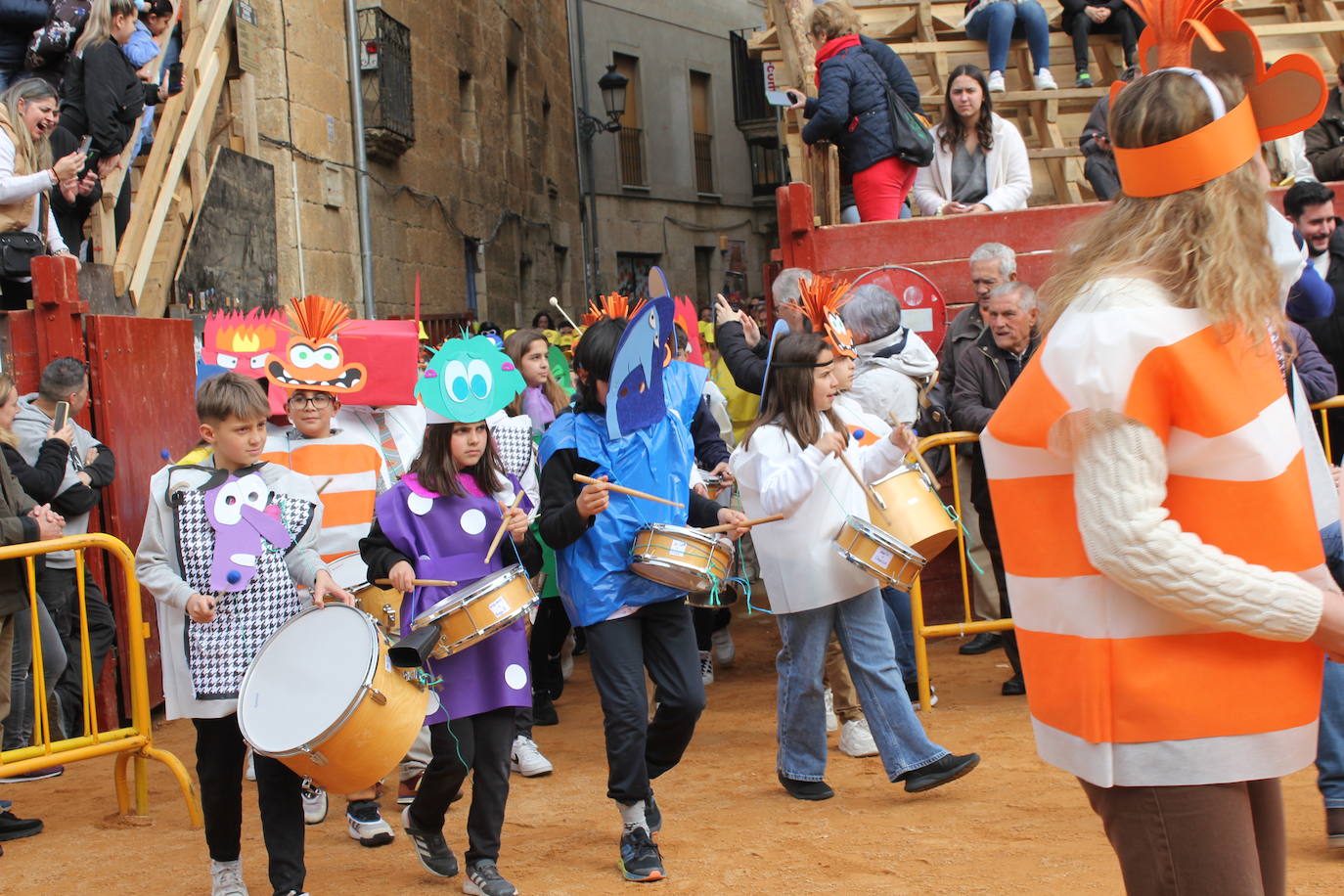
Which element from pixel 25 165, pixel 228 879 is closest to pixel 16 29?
pixel 25 165

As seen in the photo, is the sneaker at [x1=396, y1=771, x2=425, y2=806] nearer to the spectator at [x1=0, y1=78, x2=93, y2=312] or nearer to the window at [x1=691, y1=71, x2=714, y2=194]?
the spectator at [x1=0, y1=78, x2=93, y2=312]

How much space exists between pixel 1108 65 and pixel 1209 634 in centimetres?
1125

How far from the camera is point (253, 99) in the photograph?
1191 cm

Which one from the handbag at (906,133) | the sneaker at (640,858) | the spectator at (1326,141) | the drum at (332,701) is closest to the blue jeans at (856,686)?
the sneaker at (640,858)

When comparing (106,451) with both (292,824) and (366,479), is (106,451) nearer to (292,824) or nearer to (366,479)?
(366,479)

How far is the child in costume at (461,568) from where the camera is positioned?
4.40 meters

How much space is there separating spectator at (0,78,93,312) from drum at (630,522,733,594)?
13.8ft

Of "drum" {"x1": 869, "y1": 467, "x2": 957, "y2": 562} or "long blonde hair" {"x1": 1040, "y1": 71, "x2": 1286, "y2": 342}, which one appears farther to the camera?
"drum" {"x1": 869, "y1": 467, "x2": 957, "y2": 562}

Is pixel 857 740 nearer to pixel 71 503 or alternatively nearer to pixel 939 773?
pixel 939 773

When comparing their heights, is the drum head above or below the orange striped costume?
below

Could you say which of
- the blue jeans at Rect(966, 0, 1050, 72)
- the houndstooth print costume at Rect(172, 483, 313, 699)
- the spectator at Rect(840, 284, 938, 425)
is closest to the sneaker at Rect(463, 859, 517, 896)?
the houndstooth print costume at Rect(172, 483, 313, 699)

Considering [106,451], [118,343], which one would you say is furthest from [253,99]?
[106,451]

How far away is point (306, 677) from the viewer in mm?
4059

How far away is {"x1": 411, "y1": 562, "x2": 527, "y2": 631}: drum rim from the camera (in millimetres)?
4137
